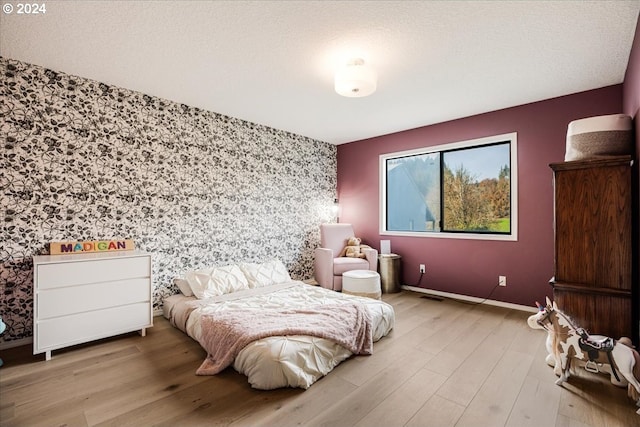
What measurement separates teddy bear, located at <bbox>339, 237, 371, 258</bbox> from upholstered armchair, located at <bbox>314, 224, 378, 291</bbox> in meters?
0.07

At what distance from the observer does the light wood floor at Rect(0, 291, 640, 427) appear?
1.69 metres

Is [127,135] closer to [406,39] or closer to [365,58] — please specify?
[365,58]

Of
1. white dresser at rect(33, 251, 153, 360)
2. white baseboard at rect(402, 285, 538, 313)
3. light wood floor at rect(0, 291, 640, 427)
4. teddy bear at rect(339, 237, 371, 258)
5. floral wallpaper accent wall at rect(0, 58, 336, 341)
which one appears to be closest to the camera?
light wood floor at rect(0, 291, 640, 427)

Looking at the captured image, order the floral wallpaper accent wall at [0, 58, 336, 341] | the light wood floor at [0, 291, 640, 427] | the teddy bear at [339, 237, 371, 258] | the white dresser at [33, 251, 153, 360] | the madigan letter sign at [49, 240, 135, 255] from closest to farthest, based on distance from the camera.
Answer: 1. the light wood floor at [0, 291, 640, 427]
2. the white dresser at [33, 251, 153, 360]
3. the floral wallpaper accent wall at [0, 58, 336, 341]
4. the madigan letter sign at [49, 240, 135, 255]
5. the teddy bear at [339, 237, 371, 258]

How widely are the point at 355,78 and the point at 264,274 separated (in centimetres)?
249

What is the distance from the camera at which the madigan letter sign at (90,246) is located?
2727mm

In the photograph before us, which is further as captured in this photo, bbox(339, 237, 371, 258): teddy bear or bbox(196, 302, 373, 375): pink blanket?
bbox(339, 237, 371, 258): teddy bear

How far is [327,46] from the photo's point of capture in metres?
2.38

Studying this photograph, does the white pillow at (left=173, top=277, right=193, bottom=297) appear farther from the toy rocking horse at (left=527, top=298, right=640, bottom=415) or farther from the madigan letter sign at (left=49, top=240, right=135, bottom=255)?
the toy rocking horse at (left=527, top=298, right=640, bottom=415)

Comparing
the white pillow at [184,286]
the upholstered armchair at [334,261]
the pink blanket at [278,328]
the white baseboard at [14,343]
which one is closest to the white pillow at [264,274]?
the white pillow at [184,286]

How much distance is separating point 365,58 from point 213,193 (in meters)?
2.50

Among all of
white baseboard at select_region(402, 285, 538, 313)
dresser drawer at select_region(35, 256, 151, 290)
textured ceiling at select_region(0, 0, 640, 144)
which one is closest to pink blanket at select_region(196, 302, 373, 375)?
dresser drawer at select_region(35, 256, 151, 290)

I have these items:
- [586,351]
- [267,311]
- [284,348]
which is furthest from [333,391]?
[586,351]

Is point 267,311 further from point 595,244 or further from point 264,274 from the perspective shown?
point 595,244
